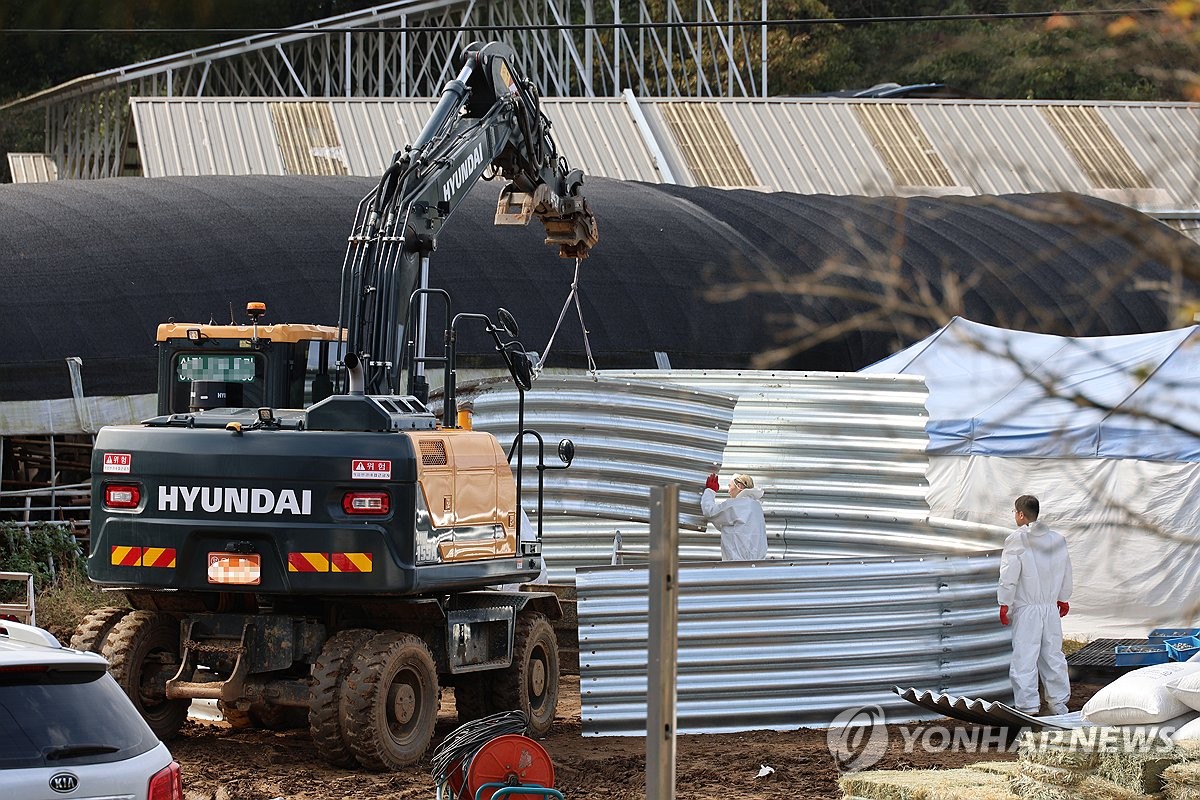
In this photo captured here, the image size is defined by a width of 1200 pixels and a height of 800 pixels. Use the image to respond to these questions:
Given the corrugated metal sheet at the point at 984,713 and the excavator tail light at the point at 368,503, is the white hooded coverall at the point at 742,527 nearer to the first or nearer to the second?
the corrugated metal sheet at the point at 984,713

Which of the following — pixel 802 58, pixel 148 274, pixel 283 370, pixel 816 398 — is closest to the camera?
pixel 283 370

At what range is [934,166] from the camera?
34.3 metres

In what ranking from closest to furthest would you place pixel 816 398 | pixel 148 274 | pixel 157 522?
pixel 157 522
pixel 816 398
pixel 148 274

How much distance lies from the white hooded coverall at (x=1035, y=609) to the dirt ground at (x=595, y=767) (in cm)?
109

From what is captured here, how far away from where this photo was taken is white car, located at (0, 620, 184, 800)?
534 cm

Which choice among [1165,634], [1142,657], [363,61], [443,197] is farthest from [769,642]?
[363,61]

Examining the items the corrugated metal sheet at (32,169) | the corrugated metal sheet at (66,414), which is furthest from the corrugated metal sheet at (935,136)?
the corrugated metal sheet at (32,169)

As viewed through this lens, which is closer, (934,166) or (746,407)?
(746,407)

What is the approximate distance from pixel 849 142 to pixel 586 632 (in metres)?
24.8

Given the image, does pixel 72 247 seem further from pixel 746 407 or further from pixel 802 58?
pixel 802 58

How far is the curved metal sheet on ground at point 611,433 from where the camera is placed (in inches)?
651

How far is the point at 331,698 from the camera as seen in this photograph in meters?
10.5

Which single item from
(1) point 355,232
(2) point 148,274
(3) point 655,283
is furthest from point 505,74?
(3) point 655,283

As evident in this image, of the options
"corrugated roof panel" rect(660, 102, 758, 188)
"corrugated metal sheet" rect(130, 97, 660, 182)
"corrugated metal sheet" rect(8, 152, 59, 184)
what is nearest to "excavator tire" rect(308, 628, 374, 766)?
"corrugated metal sheet" rect(130, 97, 660, 182)
